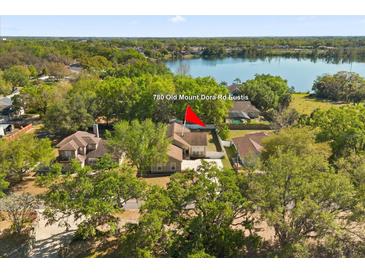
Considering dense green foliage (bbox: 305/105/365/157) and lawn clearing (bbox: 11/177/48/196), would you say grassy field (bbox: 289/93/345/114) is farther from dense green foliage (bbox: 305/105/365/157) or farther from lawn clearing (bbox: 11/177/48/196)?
lawn clearing (bbox: 11/177/48/196)

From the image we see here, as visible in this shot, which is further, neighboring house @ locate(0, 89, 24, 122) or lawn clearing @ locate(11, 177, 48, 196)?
neighboring house @ locate(0, 89, 24, 122)

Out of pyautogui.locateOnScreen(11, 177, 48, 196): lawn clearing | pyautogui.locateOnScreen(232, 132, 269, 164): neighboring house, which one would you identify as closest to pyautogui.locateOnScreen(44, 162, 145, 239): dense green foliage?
pyautogui.locateOnScreen(11, 177, 48, 196): lawn clearing

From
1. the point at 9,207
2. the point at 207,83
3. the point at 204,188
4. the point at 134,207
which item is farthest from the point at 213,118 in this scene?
the point at 9,207

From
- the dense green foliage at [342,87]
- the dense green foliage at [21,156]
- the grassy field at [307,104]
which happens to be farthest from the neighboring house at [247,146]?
the dense green foliage at [342,87]

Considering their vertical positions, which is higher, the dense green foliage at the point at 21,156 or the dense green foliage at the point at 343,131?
the dense green foliage at the point at 343,131

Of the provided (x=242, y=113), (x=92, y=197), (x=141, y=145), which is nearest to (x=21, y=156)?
(x=141, y=145)

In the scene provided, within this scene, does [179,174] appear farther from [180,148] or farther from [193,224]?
[180,148]

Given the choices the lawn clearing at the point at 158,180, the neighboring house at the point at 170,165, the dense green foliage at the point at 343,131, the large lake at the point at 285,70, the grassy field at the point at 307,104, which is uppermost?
the large lake at the point at 285,70

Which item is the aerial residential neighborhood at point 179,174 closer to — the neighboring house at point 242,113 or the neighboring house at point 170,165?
the neighboring house at point 170,165
